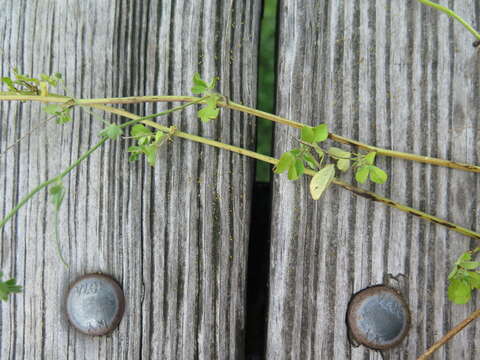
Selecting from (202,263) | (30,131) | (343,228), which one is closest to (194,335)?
(202,263)

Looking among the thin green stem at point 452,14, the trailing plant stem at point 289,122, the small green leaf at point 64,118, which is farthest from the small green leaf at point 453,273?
the small green leaf at point 64,118

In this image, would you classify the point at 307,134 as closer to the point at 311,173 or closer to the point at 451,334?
the point at 311,173

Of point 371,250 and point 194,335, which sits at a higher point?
point 371,250

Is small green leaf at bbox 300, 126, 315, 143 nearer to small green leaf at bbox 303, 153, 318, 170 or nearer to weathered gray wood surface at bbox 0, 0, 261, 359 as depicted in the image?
small green leaf at bbox 303, 153, 318, 170

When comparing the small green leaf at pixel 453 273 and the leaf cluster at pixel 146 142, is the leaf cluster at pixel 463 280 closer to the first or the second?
the small green leaf at pixel 453 273

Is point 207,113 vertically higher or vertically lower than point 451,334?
higher

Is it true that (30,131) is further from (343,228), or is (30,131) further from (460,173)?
(460,173)

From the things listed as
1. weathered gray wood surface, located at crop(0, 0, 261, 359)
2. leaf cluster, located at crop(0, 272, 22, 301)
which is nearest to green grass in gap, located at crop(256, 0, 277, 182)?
weathered gray wood surface, located at crop(0, 0, 261, 359)

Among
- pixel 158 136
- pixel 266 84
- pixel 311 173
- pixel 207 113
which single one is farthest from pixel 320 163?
pixel 266 84
